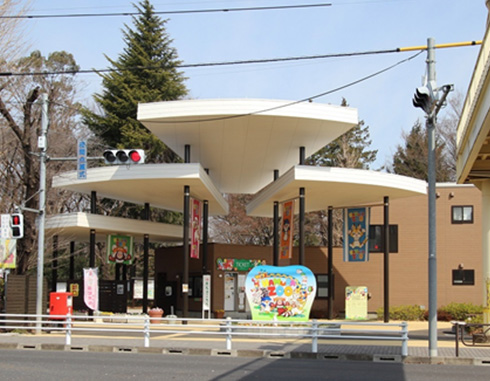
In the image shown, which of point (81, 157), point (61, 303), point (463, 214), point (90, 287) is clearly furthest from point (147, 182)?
point (463, 214)

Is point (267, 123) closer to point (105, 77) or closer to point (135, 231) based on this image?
point (135, 231)

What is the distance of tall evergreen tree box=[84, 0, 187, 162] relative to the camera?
5138 centimetres

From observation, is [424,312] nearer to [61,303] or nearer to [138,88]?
[61,303]

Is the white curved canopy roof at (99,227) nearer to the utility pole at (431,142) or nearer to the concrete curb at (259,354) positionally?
the concrete curb at (259,354)

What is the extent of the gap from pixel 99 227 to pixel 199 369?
19.3 m

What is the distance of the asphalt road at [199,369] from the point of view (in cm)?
1367

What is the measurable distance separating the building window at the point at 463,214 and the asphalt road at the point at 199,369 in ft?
71.4

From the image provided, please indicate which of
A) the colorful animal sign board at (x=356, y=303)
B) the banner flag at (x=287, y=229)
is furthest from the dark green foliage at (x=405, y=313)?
the banner flag at (x=287, y=229)

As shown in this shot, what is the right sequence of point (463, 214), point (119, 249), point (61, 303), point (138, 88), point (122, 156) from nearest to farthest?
1. point (122, 156)
2. point (61, 303)
3. point (119, 249)
4. point (463, 214)
5. point (138, 88)

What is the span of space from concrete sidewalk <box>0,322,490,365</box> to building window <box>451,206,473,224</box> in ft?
45.6

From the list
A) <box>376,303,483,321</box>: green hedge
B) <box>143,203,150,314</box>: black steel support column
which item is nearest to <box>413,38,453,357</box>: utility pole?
<box>376,303,483,321</box>: green hedge

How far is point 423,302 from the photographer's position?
37.2 m

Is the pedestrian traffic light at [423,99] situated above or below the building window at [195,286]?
above

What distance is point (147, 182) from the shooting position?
30188 mm
